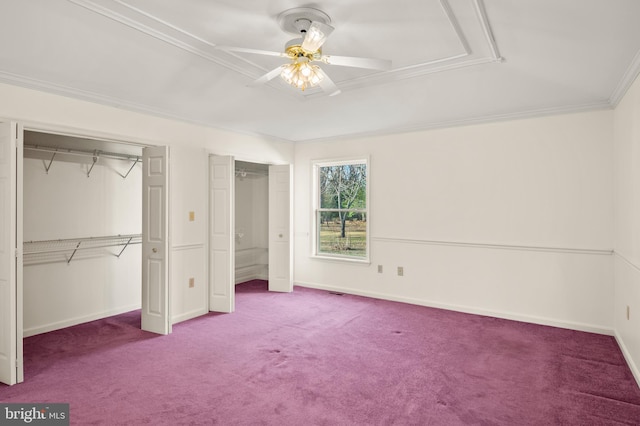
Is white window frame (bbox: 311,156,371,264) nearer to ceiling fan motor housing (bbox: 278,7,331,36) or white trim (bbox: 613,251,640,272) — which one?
white trim (bbox: 613,251,640,272)

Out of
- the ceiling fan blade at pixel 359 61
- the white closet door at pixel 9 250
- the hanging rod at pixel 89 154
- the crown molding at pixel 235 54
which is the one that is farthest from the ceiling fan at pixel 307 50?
the hanging rod at pixel 89 154

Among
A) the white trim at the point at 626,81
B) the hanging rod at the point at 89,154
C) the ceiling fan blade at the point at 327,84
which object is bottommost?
the hanging rod at the point at 89,154

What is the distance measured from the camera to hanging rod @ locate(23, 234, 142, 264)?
427 centimetres

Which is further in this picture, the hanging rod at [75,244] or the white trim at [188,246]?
the white trim at [188,246]

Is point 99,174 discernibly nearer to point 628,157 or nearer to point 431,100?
point 431,100

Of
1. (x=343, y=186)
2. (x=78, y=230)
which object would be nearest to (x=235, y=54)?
(x=78, y=230)

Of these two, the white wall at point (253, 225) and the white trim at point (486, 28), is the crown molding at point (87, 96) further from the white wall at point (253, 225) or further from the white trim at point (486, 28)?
the white trim at point (486, 28)

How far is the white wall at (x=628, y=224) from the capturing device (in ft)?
10.3

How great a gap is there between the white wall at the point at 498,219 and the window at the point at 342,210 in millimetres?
264

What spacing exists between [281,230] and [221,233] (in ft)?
4.49

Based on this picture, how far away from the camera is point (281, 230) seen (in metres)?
6.27

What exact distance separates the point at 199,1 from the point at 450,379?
10.8ft

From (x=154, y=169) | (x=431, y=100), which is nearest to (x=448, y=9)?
(x=431, y=100)

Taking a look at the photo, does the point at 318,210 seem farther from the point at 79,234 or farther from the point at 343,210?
the point at 79,234
